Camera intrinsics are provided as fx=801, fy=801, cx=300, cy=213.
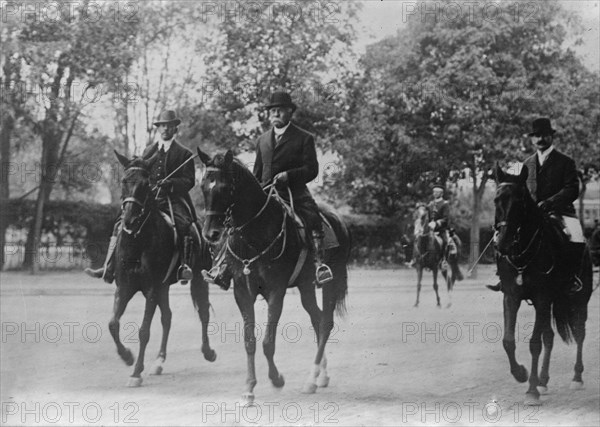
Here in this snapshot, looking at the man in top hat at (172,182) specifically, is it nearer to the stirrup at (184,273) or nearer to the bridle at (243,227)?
the stirrup at (184,273)

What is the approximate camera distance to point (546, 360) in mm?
8773

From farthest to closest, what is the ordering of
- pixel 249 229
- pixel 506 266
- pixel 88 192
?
pixel 88 192
pixel 506 266
pixel 249 229

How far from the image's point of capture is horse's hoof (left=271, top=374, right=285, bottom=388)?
27.8 ft

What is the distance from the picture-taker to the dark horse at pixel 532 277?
8.27 meters

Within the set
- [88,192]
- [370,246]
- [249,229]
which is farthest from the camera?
[370,246]

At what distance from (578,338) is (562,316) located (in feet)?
1.17

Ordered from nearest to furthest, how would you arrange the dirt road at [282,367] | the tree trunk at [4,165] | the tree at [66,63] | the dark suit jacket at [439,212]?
the dirt road at [282,367] < the tree at [66,63] < the tree trunk at [4,165] < the dark suit jacket at [439,212]

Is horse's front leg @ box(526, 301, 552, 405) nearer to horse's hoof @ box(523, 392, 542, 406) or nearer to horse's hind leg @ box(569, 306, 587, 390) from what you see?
horse's hoof @ box(523, 392, 542, 406)

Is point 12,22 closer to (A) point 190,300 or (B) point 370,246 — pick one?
(A) point 190,300

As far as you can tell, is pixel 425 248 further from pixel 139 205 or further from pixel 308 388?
pixel 139 205

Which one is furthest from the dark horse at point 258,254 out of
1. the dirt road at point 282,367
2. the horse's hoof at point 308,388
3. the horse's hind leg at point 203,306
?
the horse's hind leg at point 203,306

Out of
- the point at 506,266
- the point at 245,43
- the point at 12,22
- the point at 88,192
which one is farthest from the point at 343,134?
the point at 12,22

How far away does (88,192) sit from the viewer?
913cm

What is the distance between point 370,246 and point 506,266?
2.02 m
